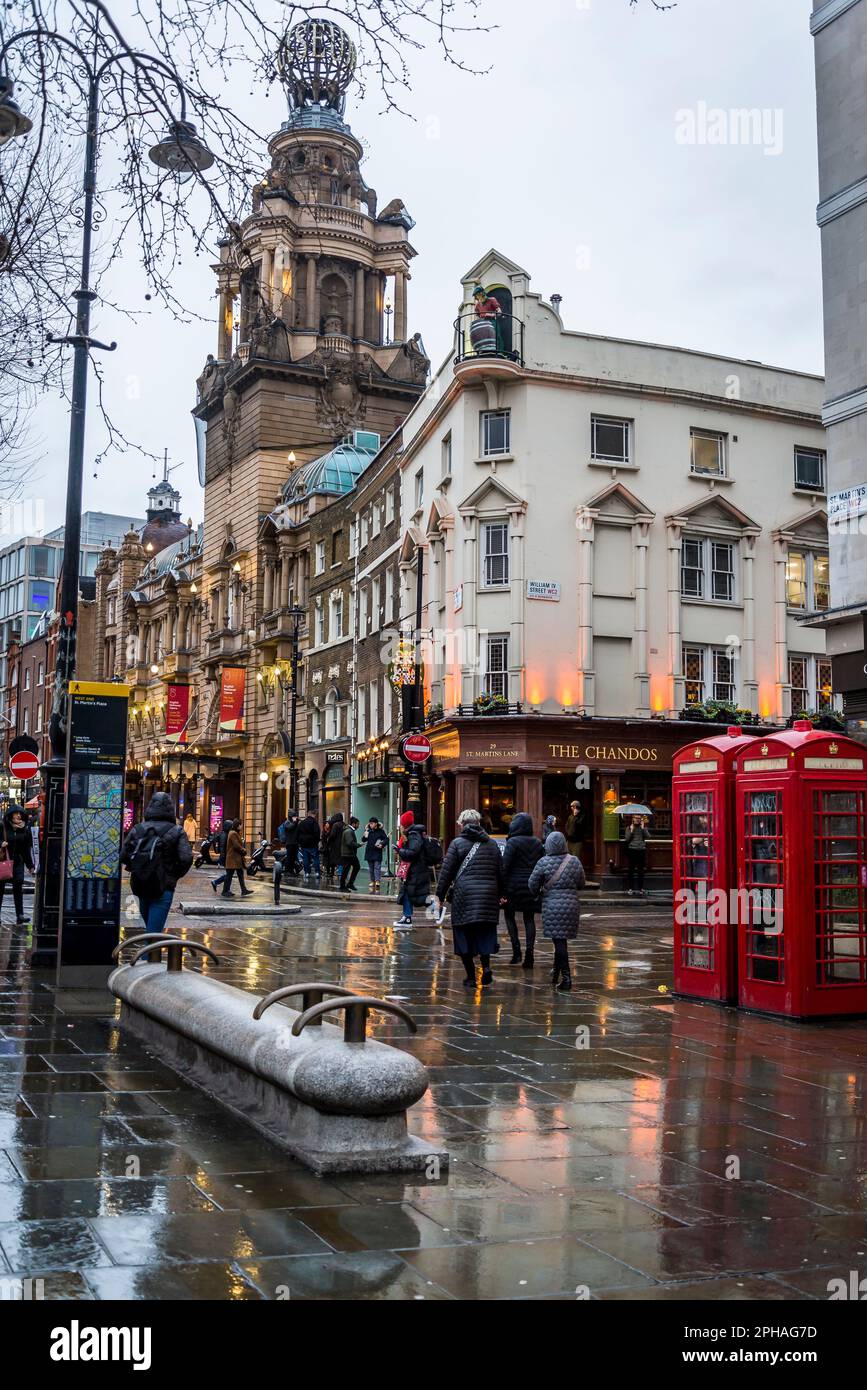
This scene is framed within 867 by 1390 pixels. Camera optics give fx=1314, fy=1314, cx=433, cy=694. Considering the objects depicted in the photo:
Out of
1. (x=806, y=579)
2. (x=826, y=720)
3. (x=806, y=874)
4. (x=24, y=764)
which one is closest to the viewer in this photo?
(x=806, y=874)

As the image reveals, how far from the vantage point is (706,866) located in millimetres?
13047

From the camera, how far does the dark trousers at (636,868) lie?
3281cm

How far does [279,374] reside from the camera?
64812mm

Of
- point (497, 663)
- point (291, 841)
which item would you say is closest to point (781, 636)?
point (497, 663)

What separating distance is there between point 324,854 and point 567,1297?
3425 cm

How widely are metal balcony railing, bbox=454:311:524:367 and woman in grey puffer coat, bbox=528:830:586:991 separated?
24109 mm

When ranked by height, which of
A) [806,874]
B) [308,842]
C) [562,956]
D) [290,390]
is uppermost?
[290,390]

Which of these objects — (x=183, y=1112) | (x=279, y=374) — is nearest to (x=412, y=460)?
(x=279, y=374)

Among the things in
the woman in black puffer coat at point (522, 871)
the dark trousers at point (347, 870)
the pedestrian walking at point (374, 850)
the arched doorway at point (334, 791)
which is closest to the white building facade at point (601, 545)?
the pedestrian walking at point (374, 850)

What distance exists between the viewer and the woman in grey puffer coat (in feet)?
45.9

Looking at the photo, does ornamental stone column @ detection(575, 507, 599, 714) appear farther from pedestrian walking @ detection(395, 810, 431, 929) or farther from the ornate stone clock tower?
the ornate stone clock tower

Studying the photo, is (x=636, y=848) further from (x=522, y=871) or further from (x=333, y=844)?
(x=522, y=871)

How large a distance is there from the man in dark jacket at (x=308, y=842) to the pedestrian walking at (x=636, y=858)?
8798 millimetres

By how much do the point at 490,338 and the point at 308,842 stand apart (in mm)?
14825
